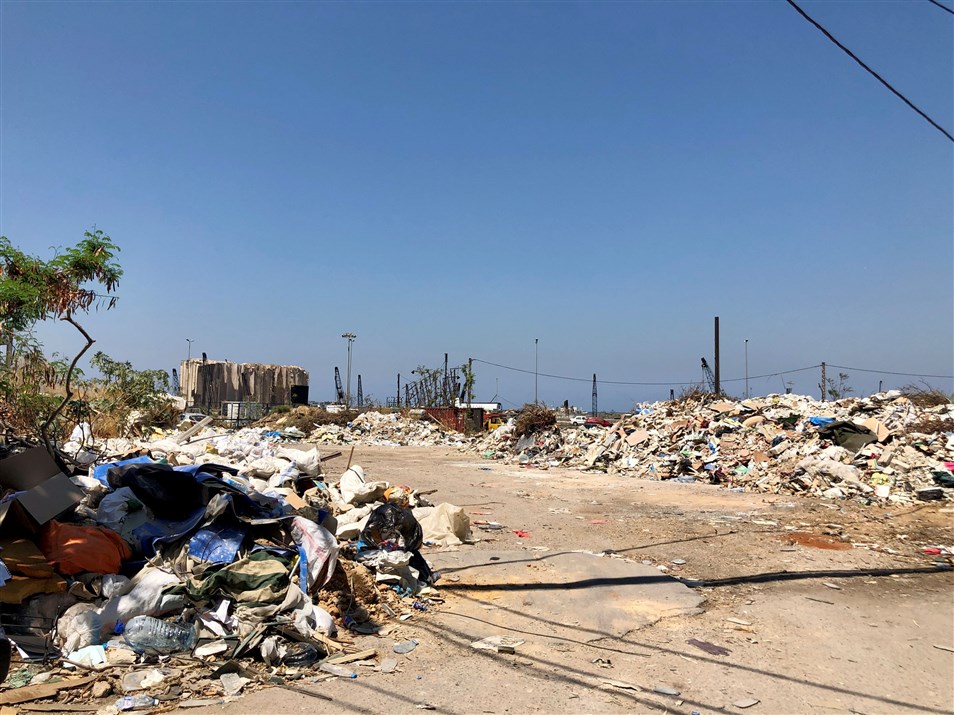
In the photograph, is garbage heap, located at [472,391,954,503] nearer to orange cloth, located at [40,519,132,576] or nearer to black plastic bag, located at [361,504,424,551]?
black plastic bag, located at [361,504,424,551]

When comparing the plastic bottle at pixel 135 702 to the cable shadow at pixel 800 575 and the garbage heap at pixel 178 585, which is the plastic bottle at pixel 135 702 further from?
the cable shadow at pixel 800 575

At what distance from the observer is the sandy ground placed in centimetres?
391

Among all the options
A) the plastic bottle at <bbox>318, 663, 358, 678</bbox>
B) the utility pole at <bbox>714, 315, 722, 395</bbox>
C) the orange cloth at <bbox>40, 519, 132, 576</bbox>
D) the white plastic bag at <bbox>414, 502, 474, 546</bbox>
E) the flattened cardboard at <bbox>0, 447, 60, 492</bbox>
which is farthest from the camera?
the utility pole at <bbox>714, 315, 722, 395</bbox>

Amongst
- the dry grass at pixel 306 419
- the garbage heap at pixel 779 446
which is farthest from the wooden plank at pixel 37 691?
the dry grass at pixel 306 419

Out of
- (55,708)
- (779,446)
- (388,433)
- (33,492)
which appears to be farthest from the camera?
(388,433)

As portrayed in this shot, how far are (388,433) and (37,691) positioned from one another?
29.4 meters

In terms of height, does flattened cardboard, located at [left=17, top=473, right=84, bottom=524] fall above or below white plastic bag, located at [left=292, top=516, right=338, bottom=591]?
above

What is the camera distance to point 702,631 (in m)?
5.21

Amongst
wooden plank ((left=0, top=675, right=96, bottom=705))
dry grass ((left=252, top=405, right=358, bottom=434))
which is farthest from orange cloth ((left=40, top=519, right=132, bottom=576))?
dry grass ((left=252, top=405, right=358, bottom=434))

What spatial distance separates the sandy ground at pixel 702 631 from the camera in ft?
12.8

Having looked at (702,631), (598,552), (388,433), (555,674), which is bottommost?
(388,433)

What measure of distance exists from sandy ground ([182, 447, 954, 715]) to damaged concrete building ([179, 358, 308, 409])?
138 feet

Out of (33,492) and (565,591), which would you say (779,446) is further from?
(33,492)

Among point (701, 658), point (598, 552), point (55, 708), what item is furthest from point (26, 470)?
point (598, 552)
